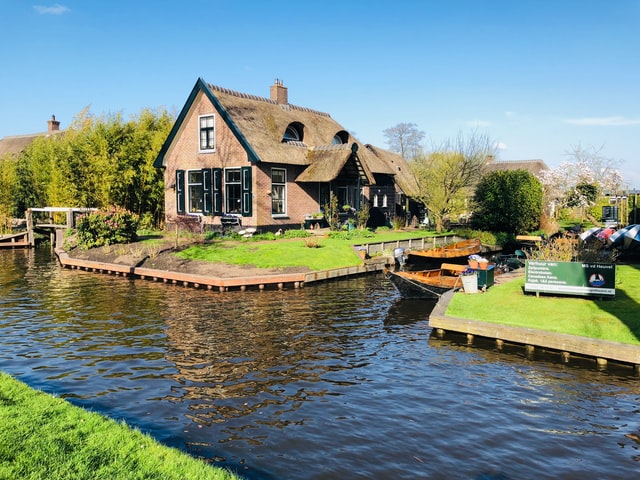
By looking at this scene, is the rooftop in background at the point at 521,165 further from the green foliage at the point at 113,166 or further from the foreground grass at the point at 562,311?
the foreground grass at the point at 562,311

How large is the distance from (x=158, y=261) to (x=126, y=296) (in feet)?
14.7

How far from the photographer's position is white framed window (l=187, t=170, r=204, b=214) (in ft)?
102

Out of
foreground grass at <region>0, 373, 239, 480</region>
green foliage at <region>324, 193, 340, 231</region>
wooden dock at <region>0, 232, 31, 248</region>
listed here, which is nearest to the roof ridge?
green foliage at <region>324, 193, 340, 231</region>

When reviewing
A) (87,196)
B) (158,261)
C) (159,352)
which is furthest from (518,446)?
(87,196)

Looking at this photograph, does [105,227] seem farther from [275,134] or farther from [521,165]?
[521,165]

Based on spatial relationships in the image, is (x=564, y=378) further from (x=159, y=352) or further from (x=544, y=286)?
(x=159, y=352)

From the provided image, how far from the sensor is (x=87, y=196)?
34.6 m

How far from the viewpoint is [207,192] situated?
30188mm

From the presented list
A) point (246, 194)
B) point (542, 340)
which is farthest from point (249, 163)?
point (542, 340)

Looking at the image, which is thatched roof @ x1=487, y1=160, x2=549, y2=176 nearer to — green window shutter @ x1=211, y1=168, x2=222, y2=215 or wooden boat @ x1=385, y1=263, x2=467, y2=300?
green window shutter @ x1=211, y1=168, x2=222, y2=215

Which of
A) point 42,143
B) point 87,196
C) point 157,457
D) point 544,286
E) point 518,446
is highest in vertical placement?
point 42,143

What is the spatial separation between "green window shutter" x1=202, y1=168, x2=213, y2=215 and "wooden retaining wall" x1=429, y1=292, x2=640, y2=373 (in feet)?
64.1

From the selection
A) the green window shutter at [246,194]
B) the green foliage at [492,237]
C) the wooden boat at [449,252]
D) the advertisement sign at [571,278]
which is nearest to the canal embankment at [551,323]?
the advertisement sign at [571,278]

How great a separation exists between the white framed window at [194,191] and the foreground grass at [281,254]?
670 cm
